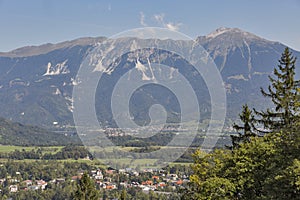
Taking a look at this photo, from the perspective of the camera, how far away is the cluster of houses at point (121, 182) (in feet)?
234

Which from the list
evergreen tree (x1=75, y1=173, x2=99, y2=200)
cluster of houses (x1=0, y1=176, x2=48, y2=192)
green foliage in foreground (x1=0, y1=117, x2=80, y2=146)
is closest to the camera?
evergreen tree (x1=75, y1=173, x2=99, y2=200)

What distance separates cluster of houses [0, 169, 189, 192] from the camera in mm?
71312

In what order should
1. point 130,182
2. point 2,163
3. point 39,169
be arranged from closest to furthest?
point 130,182 → point 39,169 → point 2,163

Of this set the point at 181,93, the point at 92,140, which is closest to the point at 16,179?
the point at 92,140

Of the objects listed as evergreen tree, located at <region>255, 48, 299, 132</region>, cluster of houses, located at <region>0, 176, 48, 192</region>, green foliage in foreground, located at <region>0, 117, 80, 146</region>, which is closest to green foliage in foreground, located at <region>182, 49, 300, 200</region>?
evergreen tree, located at <region>255, 48, 299, 132</region>

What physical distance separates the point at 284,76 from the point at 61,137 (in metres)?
164

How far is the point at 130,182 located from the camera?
74375 mm

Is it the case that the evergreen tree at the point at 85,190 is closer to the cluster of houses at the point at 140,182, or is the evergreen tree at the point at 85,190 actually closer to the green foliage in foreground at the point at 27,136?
the cluster of houses at the point at 140,182

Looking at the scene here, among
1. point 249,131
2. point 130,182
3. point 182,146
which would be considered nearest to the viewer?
point 249,131

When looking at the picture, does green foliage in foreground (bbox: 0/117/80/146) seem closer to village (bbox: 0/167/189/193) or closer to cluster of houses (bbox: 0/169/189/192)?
village (bbox: 0/167/189/193)

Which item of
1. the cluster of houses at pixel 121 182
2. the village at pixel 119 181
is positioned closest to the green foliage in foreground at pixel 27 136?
the village at pixel 119 181

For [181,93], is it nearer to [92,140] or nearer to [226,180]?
[226,180]

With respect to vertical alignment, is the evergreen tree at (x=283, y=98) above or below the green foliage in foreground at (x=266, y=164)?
above

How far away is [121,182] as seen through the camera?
7531cm
